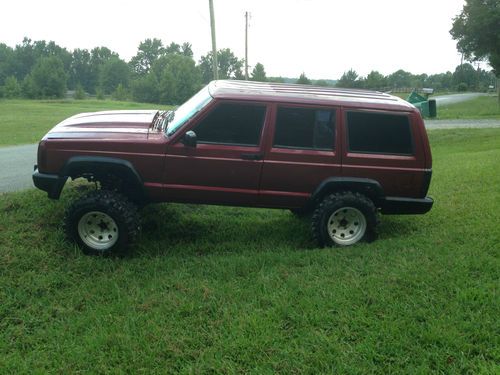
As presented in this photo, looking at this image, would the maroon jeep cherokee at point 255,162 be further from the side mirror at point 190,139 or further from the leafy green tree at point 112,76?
the leafy green tree at point 112,76

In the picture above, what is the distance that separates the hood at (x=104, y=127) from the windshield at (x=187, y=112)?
0.89ft

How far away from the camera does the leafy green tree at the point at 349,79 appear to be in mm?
47219

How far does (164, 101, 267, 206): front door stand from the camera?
5125 mm

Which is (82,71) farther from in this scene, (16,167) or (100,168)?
(100,168)

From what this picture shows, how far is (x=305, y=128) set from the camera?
5270 mm

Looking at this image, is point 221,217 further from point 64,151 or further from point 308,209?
point 64,151

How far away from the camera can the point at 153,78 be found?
93.8 meters

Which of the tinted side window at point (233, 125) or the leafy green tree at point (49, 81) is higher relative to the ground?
the leafy green tree at point (49, 81)

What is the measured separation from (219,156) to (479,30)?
3510 cm

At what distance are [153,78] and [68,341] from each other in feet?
310

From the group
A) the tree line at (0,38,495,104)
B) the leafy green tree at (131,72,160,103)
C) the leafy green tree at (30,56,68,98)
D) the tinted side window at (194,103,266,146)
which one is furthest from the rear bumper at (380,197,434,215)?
the leafy green tree at (131,72,160,103)

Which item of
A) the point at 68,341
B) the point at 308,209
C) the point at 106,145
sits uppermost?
the point at 106,145

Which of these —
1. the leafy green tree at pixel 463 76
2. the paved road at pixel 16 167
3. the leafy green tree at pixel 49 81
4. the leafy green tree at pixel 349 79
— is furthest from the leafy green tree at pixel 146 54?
the paved road at pixel 16 167

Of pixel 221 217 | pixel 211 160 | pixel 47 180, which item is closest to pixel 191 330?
pixel 211 160
